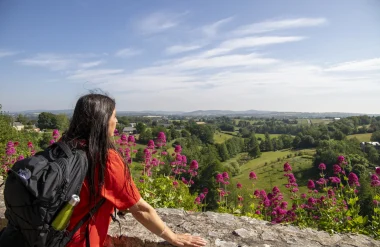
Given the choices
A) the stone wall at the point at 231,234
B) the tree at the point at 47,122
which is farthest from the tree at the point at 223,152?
the stone wall at the point at 231,234

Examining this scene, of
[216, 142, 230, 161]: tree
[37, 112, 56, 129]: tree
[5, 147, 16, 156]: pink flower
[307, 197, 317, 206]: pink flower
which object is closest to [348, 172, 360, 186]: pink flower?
[307, 197, 317, 206]: pink flower

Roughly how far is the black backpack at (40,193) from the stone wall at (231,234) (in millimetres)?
1001

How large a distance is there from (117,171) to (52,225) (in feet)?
1.42

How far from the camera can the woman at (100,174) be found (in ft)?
5.27

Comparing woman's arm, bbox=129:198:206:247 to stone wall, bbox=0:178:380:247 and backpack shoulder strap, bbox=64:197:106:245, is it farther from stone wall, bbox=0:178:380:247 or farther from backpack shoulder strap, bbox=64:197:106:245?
stone wall, bbox=0:178:380:247

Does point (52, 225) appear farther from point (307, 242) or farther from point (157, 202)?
point (157, 202)

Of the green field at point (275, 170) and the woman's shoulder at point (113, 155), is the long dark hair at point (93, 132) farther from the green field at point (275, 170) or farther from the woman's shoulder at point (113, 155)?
the green field at point (275, 170)

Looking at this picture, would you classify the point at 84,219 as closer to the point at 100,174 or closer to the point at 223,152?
the point at 100,174

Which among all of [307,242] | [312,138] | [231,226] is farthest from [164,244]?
[312,138]

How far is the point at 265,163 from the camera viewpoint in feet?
207

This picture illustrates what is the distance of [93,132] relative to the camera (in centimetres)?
165

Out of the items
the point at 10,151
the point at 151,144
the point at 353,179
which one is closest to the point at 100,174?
the point at 151,144

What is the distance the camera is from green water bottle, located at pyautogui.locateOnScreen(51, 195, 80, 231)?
1.47 metres

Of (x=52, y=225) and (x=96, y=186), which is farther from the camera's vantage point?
(x=96, y=186)
